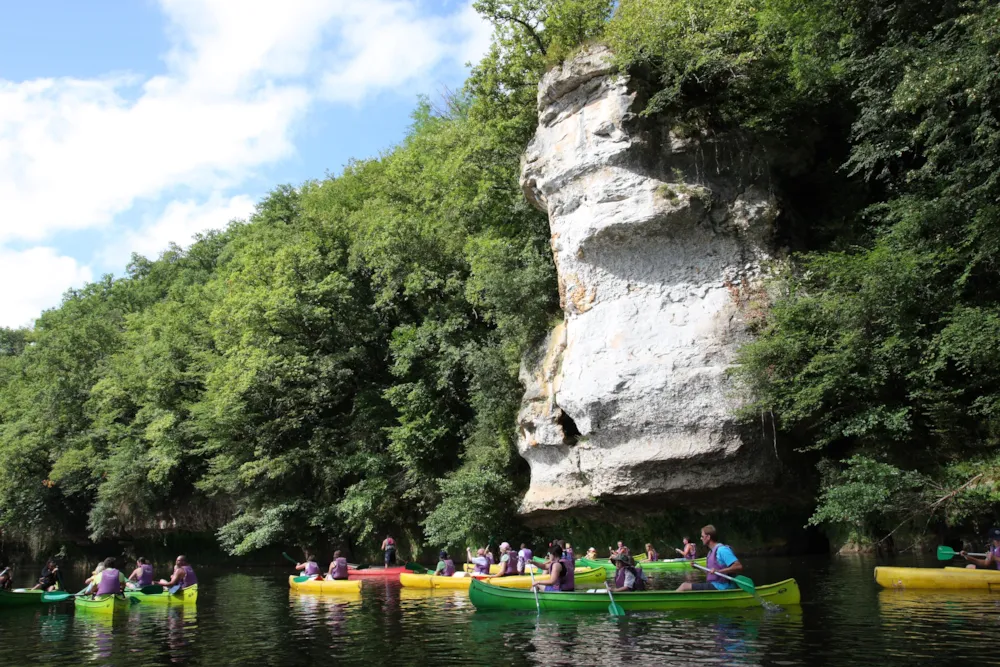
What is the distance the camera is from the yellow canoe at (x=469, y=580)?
1641 cm

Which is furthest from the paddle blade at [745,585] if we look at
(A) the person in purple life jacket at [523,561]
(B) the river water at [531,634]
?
(A) the person in purple life jacket at [523,561]

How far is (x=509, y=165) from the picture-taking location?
85.2 ft

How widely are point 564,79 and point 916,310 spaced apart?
34.8ft

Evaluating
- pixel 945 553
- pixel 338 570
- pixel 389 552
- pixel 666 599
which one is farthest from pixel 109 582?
pixel 945 553

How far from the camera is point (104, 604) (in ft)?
52.2

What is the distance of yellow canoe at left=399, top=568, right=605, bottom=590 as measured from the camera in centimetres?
1641

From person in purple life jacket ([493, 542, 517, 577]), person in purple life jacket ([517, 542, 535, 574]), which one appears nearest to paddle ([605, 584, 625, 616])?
person in purple life jacket ([493, 542, 517, 577])

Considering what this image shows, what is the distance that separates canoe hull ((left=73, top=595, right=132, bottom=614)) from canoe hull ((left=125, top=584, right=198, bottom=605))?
30cm

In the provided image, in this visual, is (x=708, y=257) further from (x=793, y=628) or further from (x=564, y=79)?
(x=793, y=628)

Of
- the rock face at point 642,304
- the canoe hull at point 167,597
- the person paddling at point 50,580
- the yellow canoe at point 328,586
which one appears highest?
the rock face at point 642,304

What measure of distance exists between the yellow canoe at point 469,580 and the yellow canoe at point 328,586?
50.2 inches

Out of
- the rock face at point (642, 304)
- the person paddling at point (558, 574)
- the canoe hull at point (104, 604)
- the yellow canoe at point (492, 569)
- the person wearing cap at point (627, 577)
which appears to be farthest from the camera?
the rock face at point (642, 304)

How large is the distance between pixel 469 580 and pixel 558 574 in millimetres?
5936

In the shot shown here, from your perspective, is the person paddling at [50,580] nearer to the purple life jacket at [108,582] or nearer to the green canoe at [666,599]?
the purple life jacket at [108,582]
